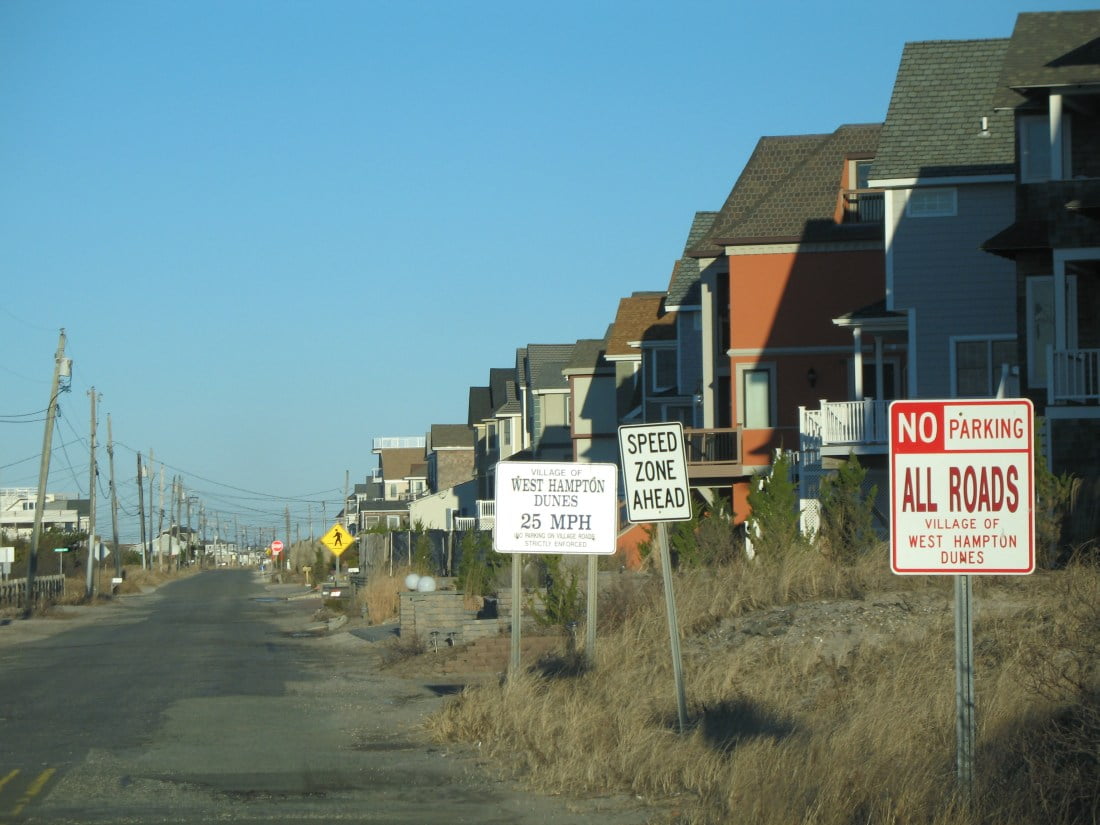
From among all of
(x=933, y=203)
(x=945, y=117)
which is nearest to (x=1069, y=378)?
(x=933, y=203)

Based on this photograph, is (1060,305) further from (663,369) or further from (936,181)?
(663,369)

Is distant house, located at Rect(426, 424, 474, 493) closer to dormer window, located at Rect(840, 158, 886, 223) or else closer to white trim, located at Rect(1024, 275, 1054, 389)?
dormer window, located at Rect(840, 158, 886, 223)

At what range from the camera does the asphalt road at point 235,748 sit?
9.81 meters

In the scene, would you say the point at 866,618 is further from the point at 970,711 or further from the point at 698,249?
the point at 698,249

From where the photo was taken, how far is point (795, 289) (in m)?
33.0

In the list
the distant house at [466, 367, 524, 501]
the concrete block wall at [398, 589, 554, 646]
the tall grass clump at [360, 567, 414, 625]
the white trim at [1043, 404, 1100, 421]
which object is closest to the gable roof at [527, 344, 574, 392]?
the distant house at [466, 367, 524, 501]

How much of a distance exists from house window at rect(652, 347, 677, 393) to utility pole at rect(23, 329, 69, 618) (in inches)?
826

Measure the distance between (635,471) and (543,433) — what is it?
4779 cm

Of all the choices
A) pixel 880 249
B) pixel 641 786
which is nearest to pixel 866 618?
pixel 641 786

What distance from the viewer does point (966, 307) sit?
27.9 metres

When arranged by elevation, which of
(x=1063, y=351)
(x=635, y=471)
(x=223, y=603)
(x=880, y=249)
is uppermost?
(x=880, y=249)

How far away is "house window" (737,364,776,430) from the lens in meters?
33.4

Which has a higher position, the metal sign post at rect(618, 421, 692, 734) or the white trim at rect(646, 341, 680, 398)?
the white trim at rect(646, 341, 680, 398)

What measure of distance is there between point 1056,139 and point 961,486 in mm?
17779
